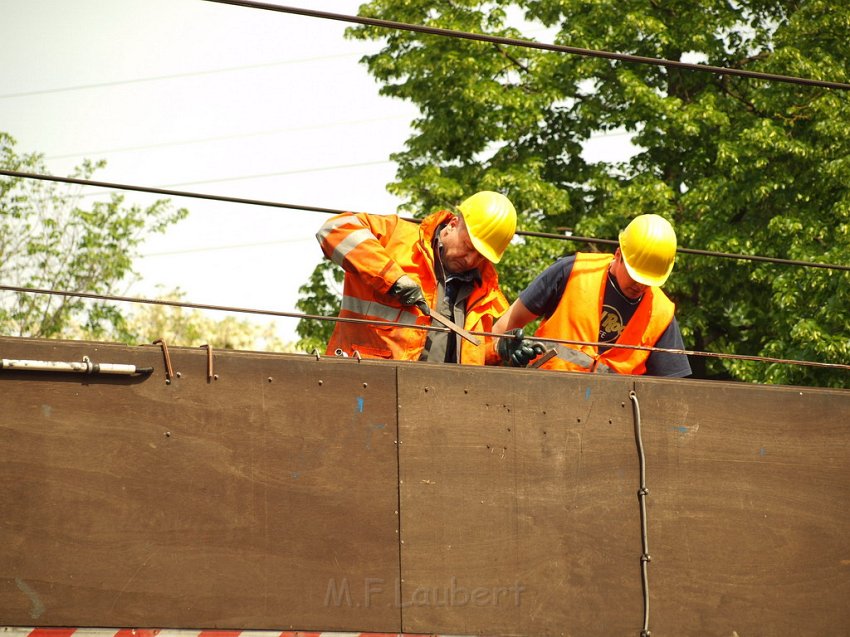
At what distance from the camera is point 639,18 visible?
17.5 m

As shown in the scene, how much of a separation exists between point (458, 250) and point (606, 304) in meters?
0.88

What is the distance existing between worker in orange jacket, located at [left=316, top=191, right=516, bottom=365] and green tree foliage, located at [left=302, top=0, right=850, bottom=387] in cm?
1034

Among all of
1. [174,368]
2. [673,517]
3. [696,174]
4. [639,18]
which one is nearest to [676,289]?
[696,174]

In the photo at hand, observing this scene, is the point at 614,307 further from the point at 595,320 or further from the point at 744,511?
the point at 744,511

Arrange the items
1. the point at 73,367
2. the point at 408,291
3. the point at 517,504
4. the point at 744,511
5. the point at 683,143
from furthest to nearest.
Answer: the point at 683,143
the point at 408,291
the point at 744,511
the point at 517,504
the point at 73,367

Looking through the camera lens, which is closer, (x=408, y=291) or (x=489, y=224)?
(x=408, y=291)

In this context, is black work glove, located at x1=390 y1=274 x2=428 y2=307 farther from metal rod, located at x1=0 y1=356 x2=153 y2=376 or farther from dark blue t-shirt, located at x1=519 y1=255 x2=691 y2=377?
metal rod, located at x1=0 y1=356 x2=153 y2=376

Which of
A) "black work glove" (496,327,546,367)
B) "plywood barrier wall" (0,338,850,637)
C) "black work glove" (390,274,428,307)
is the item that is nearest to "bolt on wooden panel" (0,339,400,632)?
"plywood barrier wall" (0,338,850,637)

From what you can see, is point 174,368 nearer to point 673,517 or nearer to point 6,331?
point 673,517

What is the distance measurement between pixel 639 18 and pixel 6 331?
12210 mm

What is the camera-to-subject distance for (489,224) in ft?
16.6

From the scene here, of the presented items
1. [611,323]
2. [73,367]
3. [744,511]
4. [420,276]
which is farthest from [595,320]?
[73,367]

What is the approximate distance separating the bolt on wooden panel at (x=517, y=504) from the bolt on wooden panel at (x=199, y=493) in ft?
0.37

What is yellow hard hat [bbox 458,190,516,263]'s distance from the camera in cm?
505
